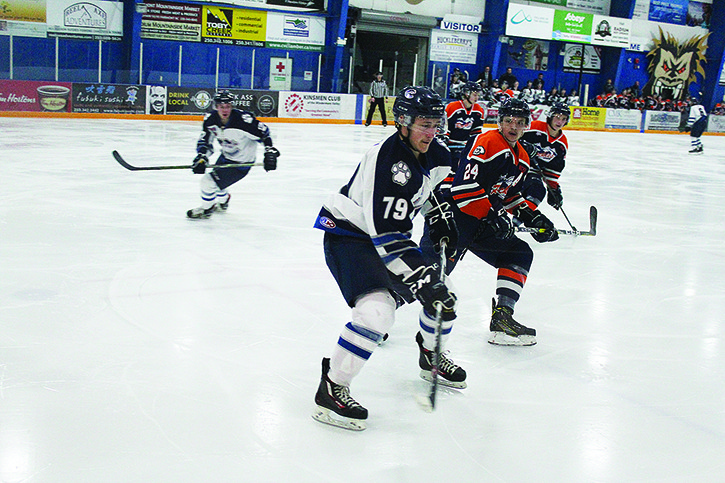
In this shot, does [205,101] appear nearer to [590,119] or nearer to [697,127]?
[697,127]

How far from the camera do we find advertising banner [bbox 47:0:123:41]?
1644cm

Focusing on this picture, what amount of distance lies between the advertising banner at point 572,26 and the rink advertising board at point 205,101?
34.8 feet

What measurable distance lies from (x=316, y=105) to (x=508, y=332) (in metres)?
15.2

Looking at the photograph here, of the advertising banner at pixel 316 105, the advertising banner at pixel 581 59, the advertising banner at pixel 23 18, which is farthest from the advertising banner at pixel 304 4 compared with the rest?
the advertising banner at pixel 581 59

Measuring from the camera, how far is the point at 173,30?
17891 mm

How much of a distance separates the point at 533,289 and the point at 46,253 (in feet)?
10.0

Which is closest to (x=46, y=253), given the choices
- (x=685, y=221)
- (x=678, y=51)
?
(x=685, y=221)

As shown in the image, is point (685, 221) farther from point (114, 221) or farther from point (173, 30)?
point (173, 30)

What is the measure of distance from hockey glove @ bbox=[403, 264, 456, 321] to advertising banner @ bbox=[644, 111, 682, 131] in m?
22.6

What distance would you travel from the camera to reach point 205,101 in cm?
1648

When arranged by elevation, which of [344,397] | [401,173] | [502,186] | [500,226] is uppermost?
[401,173]

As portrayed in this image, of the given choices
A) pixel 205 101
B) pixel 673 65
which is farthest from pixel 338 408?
pixel 673 65

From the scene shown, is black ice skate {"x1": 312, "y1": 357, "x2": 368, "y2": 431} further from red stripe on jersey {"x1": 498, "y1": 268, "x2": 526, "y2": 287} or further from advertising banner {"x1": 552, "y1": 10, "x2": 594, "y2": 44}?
advertising banner {"x1": 552, "y1": 10, "x2": 594, "y2": 44}

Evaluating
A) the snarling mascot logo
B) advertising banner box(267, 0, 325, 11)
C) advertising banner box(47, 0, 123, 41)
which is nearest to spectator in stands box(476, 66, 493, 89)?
advertising banner box(267, 0, 325, 11)
